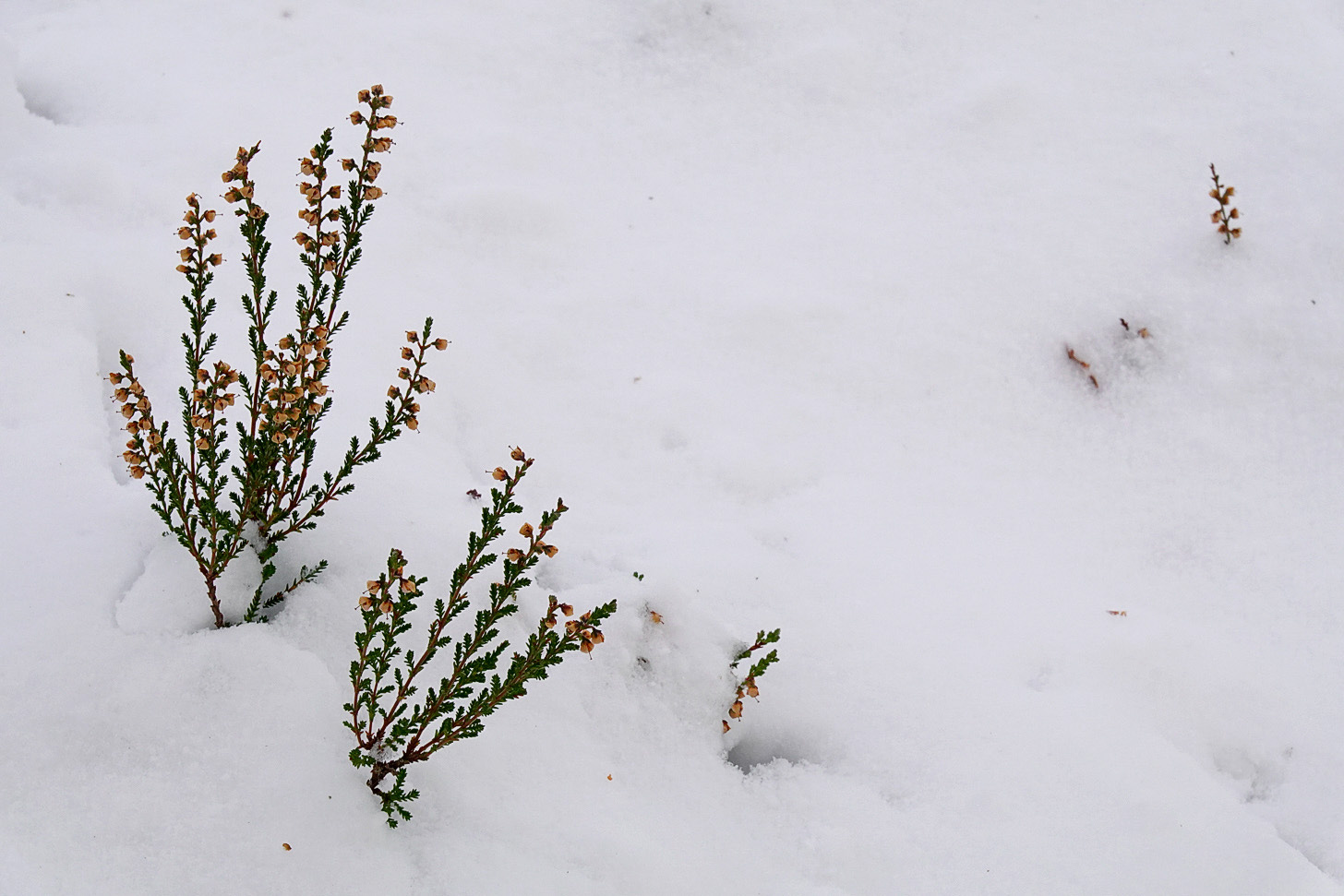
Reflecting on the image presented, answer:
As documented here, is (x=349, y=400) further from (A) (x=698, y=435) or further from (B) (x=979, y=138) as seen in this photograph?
(B) (x=979, y=138)

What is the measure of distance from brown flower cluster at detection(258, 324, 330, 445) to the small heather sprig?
3.20 meters

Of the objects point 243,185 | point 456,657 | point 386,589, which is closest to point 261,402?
point 243,185

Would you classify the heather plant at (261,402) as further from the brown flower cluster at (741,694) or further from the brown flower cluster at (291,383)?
the brown flower cluster at (741,694)

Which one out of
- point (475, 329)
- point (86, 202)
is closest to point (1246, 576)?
point (475, 329)

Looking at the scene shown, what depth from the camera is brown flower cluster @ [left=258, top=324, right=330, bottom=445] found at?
6.42 feet

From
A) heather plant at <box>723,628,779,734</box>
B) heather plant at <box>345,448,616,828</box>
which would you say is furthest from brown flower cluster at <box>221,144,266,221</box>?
heather plant at <box>723,628,779,734</box>

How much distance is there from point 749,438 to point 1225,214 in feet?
7.21

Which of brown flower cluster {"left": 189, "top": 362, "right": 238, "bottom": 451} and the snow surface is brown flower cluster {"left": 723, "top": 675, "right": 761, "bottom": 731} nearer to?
the snow surface

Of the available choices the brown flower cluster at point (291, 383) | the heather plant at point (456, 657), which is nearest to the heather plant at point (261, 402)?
the brown flower cluster at point (291, 383)

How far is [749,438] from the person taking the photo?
9.93ft

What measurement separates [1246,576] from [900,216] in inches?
71.9

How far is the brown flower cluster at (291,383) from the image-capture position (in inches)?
77.1

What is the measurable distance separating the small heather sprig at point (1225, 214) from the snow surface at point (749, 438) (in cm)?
6

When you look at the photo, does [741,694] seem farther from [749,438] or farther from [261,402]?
[261,402]
